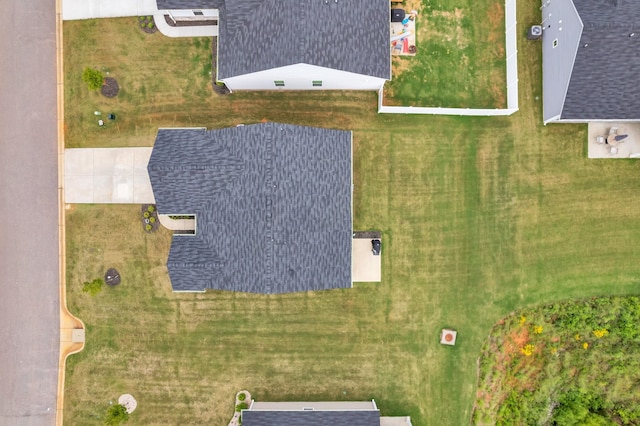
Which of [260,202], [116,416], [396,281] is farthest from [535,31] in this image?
[116,416]

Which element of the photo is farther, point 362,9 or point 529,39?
point 529,39

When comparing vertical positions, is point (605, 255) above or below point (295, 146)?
below

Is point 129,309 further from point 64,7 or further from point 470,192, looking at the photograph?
point 470,192

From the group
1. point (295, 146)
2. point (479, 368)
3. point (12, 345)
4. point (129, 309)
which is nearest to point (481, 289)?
point (479, 368)

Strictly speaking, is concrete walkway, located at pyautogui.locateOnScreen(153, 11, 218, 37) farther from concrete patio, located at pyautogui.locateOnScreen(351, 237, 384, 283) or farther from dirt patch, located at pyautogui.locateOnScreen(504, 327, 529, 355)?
dirt patch, located at pyautogui.locateOnScreen(504, 327, 529, 355)

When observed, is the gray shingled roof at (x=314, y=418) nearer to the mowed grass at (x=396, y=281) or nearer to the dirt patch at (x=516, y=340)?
the mowed grass at (x=396, y=281)

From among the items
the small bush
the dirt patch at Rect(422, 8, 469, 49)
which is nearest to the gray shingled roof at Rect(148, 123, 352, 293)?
the small bush

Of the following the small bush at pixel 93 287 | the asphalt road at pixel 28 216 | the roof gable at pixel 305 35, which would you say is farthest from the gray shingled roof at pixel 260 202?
the asphalt road at pixel 28 216

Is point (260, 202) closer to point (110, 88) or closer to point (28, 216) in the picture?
point (110, 88)
